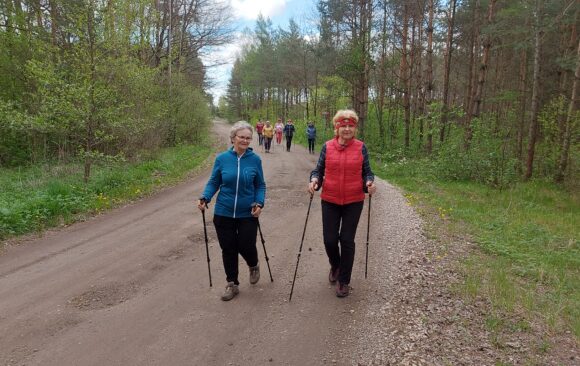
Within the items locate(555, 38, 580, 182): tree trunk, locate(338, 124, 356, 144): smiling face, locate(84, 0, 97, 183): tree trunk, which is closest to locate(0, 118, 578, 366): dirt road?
locate(338, 124, 356, 144): smiling face

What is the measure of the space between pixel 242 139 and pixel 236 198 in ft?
2.19

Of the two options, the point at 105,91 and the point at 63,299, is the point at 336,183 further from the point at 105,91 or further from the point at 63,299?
the point at 105,91

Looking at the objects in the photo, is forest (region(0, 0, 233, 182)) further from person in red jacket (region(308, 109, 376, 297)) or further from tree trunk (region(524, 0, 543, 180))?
tree trunk (region(524, 0, 543, 180))

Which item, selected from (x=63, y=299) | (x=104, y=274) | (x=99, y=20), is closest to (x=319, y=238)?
(x=104, y=274)

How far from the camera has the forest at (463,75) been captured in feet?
43.8

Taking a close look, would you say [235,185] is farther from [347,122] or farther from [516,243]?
[516,243]

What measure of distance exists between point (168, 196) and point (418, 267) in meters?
7.24

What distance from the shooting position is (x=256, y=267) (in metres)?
4.86

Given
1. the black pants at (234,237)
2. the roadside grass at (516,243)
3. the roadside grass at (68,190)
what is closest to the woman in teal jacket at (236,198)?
the black pants at (234,237)

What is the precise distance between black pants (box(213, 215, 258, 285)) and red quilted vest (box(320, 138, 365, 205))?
1.00 m

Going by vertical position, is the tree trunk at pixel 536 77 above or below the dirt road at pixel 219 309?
above

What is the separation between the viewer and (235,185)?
439 cm

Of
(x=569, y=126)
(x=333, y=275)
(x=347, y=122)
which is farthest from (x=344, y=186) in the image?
(x=569, y=126)

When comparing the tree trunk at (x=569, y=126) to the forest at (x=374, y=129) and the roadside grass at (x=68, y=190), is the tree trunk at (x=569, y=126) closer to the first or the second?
the forest at (x=374, y=129)
